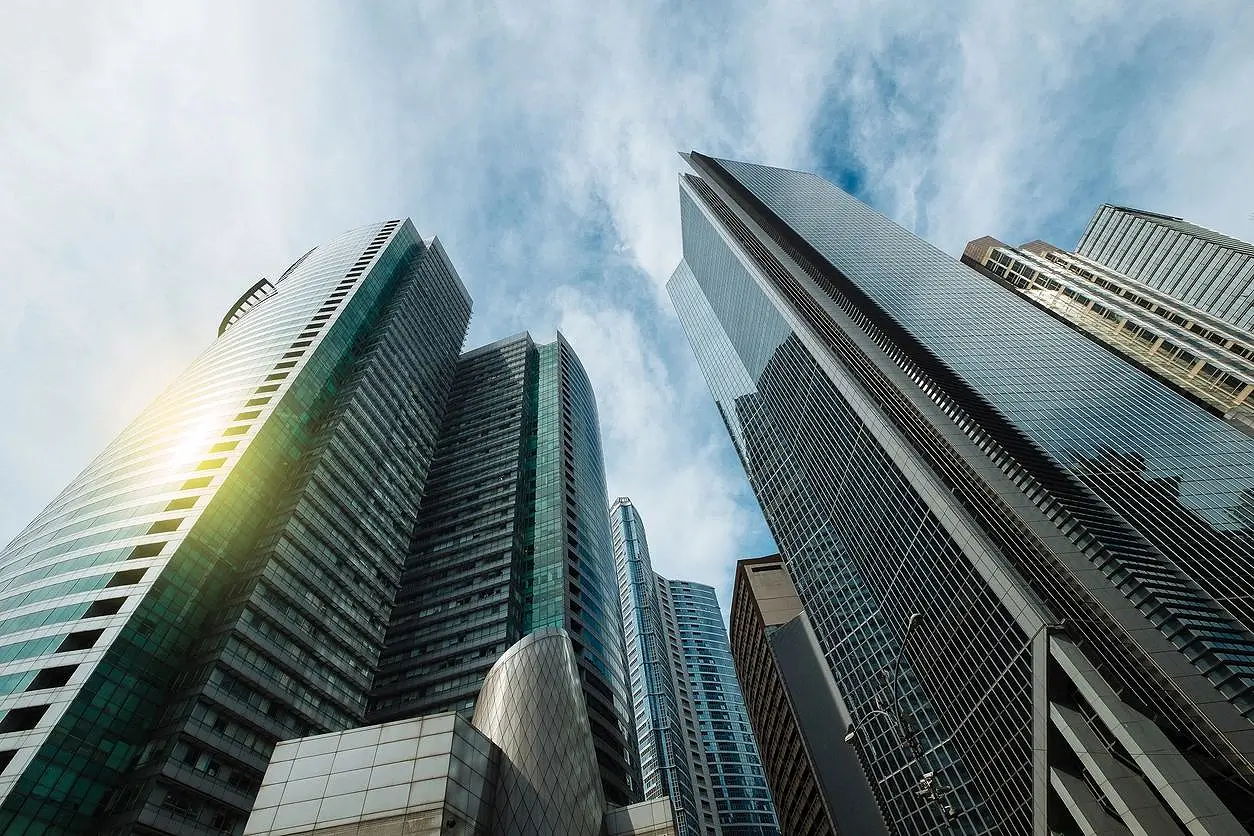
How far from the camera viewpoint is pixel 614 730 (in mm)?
71250

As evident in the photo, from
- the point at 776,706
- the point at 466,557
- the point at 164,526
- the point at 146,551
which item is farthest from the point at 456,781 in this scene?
the point at 776,706

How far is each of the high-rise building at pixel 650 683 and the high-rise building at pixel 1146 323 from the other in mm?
94004

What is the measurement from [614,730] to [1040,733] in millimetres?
43546

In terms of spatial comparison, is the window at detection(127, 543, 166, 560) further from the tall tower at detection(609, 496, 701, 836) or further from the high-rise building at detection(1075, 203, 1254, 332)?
the high-rise building at detection(1075, 203, 1254, 332)

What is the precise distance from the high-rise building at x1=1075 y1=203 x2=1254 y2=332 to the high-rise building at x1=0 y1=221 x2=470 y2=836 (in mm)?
135509

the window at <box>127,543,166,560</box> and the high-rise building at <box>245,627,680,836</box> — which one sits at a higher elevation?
the window at <box>127,543,166,560</box>

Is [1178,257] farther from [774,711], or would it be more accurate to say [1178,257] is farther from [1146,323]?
[774,711]

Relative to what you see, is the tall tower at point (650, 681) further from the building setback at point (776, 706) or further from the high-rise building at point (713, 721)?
the building setback at point (776, 706)

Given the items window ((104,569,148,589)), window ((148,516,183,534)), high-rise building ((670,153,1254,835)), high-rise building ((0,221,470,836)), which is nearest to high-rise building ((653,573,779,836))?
high-rise building ((670,153,1254,835))

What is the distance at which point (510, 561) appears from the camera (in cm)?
8675

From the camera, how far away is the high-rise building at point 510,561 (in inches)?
2960

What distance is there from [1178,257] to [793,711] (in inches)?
4388

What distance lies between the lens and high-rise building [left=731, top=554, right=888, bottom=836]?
69125 mm

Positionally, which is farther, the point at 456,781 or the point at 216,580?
the point at 216,580
